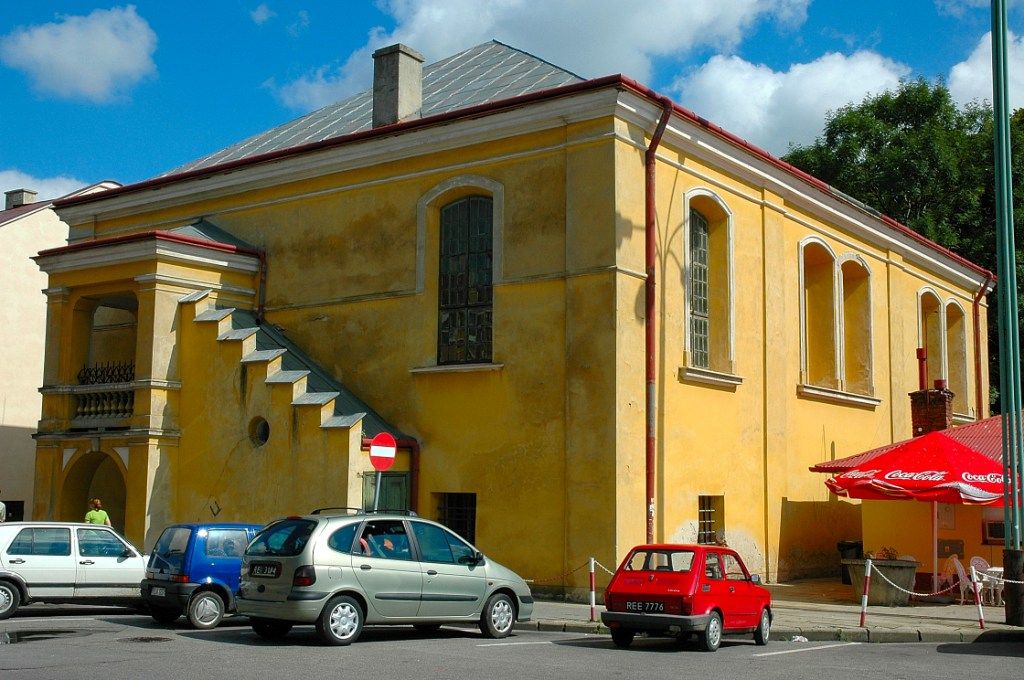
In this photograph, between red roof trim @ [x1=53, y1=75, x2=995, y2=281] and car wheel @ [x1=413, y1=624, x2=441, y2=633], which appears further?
red roof trim @ [x1=53, y1=75, x2=995, y2=281]

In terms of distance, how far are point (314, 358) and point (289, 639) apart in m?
10.4

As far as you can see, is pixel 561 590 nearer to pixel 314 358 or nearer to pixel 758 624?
Result: pixel 758 624

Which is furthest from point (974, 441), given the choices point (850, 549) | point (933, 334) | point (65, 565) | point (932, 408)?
point (65, 565)

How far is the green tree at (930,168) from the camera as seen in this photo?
40188 millimetres

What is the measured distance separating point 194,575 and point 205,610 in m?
0.48

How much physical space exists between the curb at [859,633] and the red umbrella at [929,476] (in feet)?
11.8

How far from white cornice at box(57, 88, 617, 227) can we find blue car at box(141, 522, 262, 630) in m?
8.96

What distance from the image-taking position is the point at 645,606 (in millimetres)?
13578

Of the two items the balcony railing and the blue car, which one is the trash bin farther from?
the balcony railing

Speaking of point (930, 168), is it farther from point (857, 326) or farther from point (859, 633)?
point (859, 633)

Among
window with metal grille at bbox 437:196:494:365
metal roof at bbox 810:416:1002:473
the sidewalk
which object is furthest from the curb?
window with metal grille at bbox 437:196:494:365

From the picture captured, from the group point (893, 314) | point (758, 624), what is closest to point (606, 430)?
point (758, 624)

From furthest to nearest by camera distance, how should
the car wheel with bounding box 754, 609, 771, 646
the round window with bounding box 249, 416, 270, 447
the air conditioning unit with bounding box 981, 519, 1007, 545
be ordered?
the round window with bounding box 249, 416, 270, 447 < the air conditioning unit with bounding box 981, 519, 1007, 545 < the car wheel with bounding box 754, 609, 771, 646

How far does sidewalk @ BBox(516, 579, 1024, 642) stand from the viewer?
15367 millimetres
